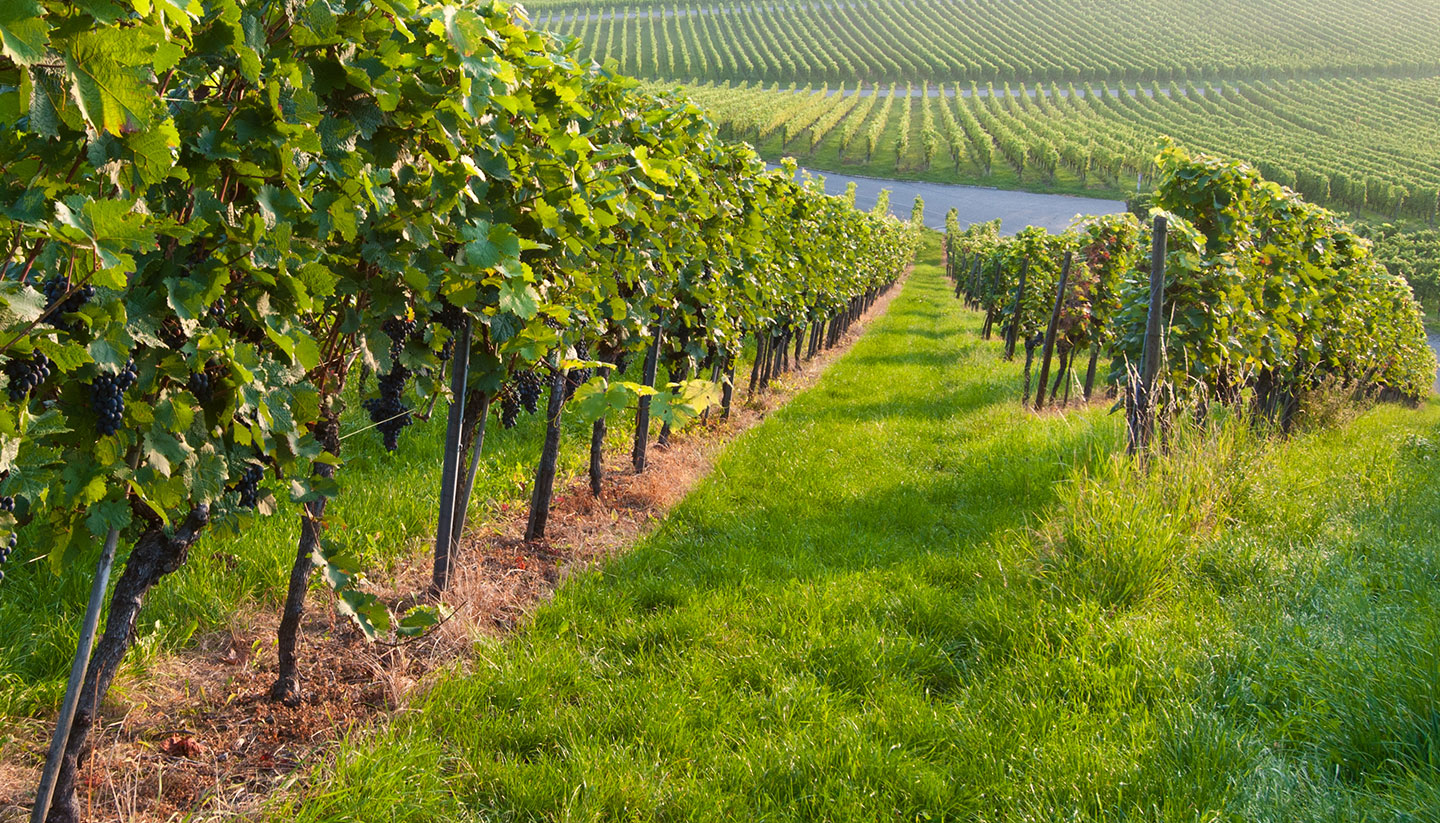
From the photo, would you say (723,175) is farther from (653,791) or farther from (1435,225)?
(1435,225)

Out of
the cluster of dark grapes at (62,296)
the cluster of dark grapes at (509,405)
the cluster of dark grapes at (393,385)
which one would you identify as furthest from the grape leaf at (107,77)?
the cluster of dark grapes at (509,405)

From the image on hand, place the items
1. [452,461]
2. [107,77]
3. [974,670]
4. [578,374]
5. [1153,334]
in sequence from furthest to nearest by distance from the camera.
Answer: [1153,334] < [578,374] < [452,461] < [974,670] < [107,77]

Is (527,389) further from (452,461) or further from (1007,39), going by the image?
(1007,39)

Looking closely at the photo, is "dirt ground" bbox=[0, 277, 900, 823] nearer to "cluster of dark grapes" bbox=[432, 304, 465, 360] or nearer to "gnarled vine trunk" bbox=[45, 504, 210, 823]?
"gnarled vine trunk" bbox=[45, 504, 210, 823]

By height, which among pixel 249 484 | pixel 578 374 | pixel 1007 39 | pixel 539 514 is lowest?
pixel 539 514

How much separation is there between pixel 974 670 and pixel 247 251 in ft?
10.0

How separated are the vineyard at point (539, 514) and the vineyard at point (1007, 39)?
83.8 meters

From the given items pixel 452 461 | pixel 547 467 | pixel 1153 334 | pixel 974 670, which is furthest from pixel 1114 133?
pixel 452 461

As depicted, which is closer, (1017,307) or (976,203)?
(1017,307)

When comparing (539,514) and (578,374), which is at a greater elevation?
(578,374)

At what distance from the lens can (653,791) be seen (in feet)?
8.44

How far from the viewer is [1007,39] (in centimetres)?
10700

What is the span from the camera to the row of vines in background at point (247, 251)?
1.41 meters

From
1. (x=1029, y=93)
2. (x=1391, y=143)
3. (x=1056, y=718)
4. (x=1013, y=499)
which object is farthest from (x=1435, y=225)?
(x=1056, y=718)
